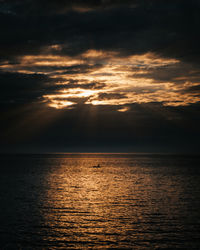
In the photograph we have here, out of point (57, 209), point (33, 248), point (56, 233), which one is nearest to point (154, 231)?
point (56, 233)

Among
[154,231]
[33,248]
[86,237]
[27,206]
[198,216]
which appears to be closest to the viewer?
[33,248]

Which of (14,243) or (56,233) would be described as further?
(56,233)

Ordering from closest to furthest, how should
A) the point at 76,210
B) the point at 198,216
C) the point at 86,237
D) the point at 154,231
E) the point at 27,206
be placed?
1. the point at 86,237
2. the point at 154,231
3. the point at 198,216
4. the point at 76,210
5. the point at 27,206

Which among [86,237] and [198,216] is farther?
[198,216]

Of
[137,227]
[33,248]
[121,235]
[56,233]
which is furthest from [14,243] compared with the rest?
[137,227]

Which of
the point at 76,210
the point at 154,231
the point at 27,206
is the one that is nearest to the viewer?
the point at 154,231

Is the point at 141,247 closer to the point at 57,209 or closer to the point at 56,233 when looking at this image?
the point at 56,233

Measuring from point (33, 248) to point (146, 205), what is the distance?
79.9 ft

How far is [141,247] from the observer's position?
2467 cm

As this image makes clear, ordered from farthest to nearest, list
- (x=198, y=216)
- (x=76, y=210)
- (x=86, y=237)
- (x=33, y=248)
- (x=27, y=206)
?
(x=27, y=206) < (x=76, y=210) < (x=198, y=216) < (x=86, y=237) < (x=33, y=248)

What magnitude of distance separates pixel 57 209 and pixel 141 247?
20.3 m

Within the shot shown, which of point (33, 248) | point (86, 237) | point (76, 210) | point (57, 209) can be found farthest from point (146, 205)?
point (33, 248)

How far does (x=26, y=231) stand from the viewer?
98.1ft

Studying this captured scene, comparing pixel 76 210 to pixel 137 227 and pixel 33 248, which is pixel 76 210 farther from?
pixel 33 248
